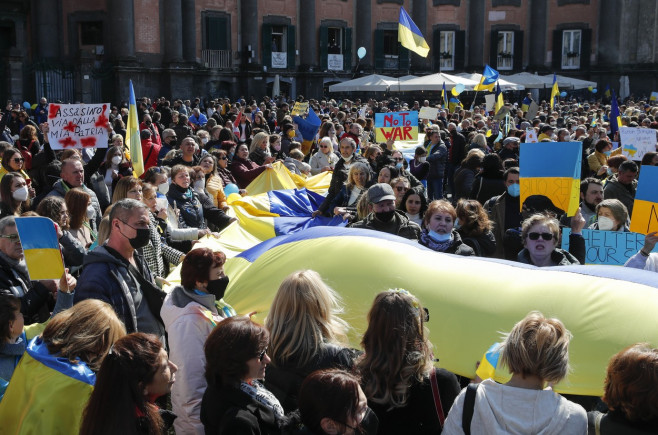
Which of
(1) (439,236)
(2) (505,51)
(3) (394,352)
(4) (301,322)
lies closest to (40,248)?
(4) (301,322)

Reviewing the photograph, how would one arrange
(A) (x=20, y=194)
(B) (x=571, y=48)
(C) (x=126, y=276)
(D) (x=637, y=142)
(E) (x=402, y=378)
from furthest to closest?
(B) (x=571, y=48)
(D) (x=637, y=142)
(A) (x=20, y=194)
(C) (x=126, y=276)
(E) (x=402, y=378)

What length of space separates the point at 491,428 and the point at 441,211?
333 cm

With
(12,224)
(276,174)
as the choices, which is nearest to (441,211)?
(12,224)

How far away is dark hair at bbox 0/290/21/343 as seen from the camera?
4.04 m

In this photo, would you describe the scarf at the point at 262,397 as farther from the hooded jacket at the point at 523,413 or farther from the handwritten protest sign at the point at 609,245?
the handwritten protest sign at the point at 609,245

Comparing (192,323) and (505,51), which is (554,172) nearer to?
(192,323)

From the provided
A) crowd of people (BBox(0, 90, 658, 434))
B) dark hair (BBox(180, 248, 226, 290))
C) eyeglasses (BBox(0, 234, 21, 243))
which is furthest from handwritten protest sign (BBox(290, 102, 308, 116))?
dark hair (BBox(180, 248, 226, 290))

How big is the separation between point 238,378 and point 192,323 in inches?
36.6

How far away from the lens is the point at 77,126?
10641 millimetres

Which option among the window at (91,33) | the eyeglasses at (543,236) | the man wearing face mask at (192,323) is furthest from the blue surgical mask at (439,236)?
the window at (91,33)

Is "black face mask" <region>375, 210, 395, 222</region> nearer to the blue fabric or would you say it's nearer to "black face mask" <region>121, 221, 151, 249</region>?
"black face mask" <region>121, 221, 151, 249</region>

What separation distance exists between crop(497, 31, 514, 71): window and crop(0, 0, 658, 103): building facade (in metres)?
0.05

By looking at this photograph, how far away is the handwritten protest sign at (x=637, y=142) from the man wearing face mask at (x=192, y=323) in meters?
8.24

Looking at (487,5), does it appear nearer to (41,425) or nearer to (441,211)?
(441,211)
